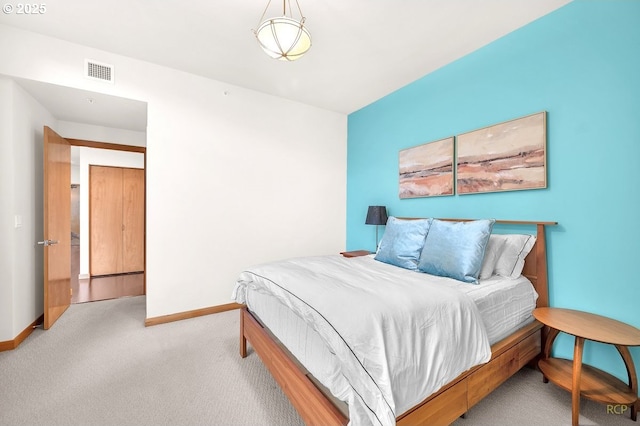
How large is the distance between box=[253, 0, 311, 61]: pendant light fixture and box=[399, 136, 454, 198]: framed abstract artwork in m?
1.84

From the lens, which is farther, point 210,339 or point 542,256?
point 210,339

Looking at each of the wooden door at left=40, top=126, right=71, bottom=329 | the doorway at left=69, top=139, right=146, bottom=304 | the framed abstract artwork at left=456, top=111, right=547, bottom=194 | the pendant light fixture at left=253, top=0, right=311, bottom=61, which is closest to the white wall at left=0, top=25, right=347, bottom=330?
the wooden door at left=40, top=126, right=71, bottom=329

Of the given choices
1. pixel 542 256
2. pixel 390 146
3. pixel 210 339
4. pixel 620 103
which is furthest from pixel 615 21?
pixel 210 339

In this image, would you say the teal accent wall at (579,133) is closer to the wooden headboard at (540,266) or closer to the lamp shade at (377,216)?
the wooden headboard at (540,266)

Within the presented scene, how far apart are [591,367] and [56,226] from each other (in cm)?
525

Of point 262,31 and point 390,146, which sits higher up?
point 262,31

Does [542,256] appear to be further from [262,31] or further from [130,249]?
[130,249]

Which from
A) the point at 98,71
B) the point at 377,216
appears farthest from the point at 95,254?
the point at 377,216

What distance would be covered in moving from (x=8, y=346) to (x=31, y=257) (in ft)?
2.86

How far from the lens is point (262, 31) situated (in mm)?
1859

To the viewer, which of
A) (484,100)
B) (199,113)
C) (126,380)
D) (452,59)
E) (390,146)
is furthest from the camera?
(390,146)

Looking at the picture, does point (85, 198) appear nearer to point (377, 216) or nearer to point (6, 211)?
point (6, 211)

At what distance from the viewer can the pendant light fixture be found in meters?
1.82

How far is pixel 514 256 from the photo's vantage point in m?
2.17
